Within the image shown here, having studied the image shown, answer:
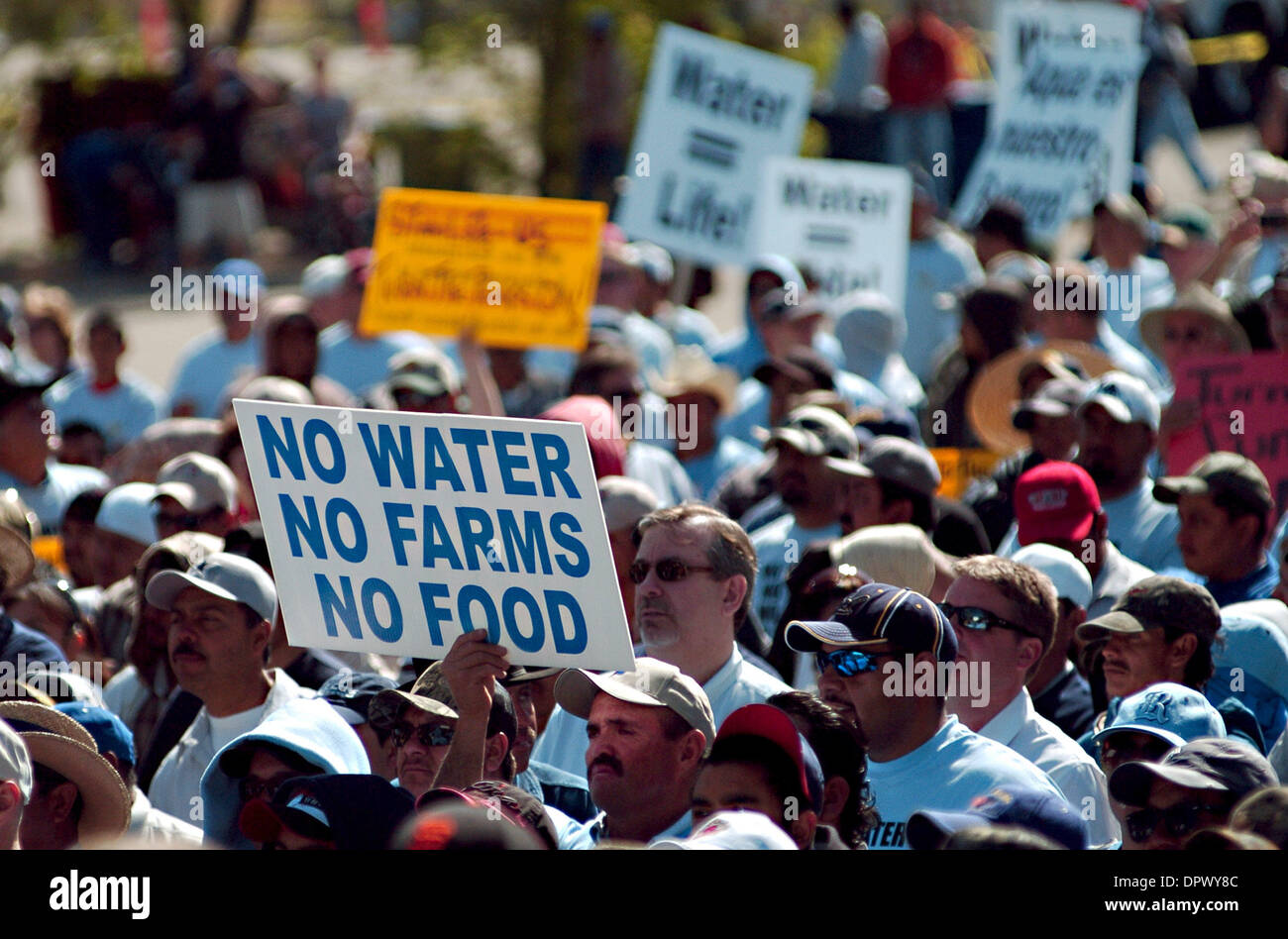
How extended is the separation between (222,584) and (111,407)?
538 centimetres

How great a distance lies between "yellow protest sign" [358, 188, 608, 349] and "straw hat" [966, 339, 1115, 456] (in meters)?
2.01

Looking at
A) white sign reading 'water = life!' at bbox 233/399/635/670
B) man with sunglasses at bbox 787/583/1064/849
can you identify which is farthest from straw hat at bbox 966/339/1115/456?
white sign reading 'water = life!' at bbox 233/399/635/670

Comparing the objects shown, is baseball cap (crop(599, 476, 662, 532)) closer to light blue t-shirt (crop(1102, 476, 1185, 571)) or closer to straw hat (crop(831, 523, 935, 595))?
straw hat (crop(831, 523, 935, 595))

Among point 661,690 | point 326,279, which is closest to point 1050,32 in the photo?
point 326,279

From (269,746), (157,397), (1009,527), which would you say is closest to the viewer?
(269,746)

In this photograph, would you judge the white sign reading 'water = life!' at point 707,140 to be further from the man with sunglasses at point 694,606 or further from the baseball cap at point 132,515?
the man with sunglasses at point 694,606

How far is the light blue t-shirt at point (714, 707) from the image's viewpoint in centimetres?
484

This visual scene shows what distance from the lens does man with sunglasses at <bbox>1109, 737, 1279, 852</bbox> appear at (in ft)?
12.1

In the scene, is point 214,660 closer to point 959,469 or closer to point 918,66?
point 959,469

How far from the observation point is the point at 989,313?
8.43 metres
